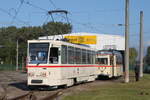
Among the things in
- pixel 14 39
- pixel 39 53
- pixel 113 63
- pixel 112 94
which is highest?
pixel 14 39

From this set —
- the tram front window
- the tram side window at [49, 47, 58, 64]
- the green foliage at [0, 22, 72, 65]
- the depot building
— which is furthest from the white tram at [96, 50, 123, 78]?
the green foliage at [0, 22, 72, 65]

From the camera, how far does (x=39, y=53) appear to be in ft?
66.9

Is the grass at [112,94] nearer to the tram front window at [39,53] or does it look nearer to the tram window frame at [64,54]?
the tram window frame at [64,54]

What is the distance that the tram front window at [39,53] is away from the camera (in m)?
20.3

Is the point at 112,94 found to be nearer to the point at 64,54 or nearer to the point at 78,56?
the point at 64,54

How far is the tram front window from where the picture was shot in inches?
800

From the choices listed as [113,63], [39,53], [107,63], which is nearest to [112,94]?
[39,53]

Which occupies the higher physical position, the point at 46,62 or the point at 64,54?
the point at 64,54

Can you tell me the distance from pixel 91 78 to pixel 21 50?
207 feet

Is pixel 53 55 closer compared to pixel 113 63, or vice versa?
pixel 53 55

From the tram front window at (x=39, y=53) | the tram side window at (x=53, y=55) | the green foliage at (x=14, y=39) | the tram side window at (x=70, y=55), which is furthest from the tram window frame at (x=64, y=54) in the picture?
the green foliage at (x=14, y=39)

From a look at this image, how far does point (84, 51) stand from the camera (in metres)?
27.2

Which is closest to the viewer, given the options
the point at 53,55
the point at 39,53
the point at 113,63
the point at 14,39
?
A: the point at 39,53

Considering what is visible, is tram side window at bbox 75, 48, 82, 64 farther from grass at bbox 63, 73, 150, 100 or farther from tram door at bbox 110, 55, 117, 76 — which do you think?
tram door at bbox 110, 55, 117, 76
